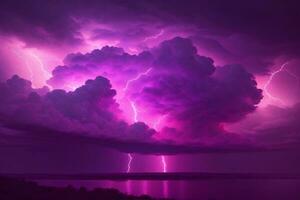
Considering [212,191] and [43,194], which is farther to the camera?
[212,191]

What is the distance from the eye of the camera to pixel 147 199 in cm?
3338

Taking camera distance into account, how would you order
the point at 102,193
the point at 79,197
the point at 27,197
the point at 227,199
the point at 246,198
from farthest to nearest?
the point at 246,198 < the point at 227,199 < the point at 102,193 < the point at 79,197 < the point at 27,197

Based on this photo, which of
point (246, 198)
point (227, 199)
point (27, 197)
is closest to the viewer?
point (27, 197)

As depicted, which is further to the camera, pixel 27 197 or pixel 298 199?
pixel 298 199

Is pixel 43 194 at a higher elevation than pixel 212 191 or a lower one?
lower

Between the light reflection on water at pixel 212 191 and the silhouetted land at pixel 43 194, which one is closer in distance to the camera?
the silhouetted land at pixel 43 194

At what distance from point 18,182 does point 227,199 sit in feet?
89.8

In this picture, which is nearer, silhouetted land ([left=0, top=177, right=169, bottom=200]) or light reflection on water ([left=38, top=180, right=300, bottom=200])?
silhouetted land ([left=0, top=177, right=169, bottom=200])

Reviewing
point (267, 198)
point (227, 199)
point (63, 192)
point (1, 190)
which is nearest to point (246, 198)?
point (267, 198)

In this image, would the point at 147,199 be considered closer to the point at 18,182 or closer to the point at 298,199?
the point at 18,182

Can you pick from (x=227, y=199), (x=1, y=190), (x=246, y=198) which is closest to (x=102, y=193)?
(x=1, y=190)

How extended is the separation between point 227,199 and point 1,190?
3094 centimetres

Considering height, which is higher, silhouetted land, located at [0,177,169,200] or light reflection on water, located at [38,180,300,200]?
light reflection on water, located at [38,180,300,200]

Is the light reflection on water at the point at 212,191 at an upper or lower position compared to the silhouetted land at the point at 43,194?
upper
